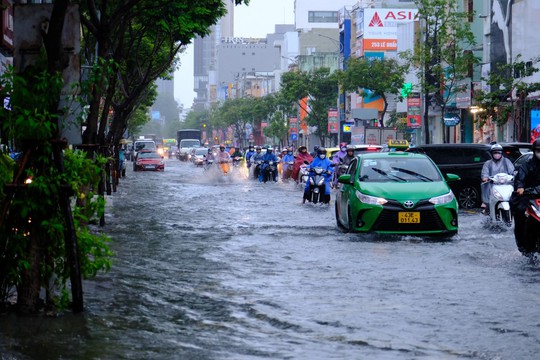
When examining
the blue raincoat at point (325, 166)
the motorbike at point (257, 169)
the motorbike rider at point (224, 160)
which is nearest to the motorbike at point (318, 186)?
the blue raincoat at point (325, 166)

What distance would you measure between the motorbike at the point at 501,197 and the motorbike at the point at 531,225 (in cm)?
590

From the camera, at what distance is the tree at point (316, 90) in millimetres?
105812

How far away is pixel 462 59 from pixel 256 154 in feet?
36.9

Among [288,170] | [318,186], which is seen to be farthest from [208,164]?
[318,186]

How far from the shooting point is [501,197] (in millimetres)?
21719

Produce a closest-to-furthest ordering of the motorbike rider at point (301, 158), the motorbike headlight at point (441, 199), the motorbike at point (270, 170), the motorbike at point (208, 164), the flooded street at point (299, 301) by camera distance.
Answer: the flooded street at point (299, 301) → the motorbike headlight at point (441, 199) → the motorbike rider at point (301, 158) → the motorbike at point (270, 170) → the motorbike at point (208, 164)

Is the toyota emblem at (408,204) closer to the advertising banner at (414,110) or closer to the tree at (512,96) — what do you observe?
the tree at (512,96)

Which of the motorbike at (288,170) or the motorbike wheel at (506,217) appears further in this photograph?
the motorbike at (288,170)

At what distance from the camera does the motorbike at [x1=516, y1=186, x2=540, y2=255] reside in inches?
592

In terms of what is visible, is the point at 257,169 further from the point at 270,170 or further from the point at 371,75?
the point at 371,75

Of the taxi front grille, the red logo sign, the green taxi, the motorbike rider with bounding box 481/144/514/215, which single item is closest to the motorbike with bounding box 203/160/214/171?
the motorbike rider with bounding box 481/144/514/215

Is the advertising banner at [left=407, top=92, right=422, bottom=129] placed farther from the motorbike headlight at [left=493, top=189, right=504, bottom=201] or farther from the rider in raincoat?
the motorbike headlight at [left=493, top=189, right=504, bottom=201]

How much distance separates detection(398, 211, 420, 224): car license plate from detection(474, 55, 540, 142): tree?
98.6 ft

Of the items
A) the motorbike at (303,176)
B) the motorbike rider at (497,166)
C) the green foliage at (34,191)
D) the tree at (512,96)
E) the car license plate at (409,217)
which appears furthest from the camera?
the tree at (512,96)
